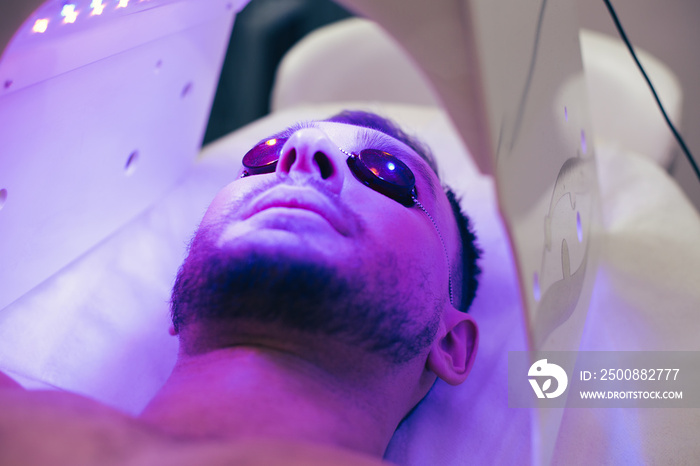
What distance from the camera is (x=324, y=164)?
0.79 m

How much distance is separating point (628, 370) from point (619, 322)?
108mm

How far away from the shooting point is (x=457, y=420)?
36.0 inches

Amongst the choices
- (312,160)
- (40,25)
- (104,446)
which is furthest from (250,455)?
(40,25)

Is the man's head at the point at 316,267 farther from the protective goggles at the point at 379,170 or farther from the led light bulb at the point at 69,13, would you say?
the led light bulb at the point at 69,13

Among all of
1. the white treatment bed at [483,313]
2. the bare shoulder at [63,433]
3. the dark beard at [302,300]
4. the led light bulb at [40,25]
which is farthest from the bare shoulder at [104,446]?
the led light bulb at [40,25]

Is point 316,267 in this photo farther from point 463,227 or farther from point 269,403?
point 463,227

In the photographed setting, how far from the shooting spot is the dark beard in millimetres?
694

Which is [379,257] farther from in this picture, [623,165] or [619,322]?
[623,165]

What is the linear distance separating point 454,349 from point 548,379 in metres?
0.13

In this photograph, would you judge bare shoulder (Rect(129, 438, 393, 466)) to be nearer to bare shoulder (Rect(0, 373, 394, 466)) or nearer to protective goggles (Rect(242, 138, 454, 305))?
bare shoulder (Rect(0, 373, 394, 466))

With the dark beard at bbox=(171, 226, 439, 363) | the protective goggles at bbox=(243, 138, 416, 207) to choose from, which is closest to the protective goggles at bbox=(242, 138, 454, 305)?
the protective goggles at bbox=(243, 138, 416, 207)

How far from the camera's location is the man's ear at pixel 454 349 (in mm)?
822

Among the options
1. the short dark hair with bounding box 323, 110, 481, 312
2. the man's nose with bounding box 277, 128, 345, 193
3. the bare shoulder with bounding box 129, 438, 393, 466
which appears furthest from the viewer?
the short dark hair with bounding box 323, 110, 481, 312

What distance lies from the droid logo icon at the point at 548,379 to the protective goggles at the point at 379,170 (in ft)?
0.90
